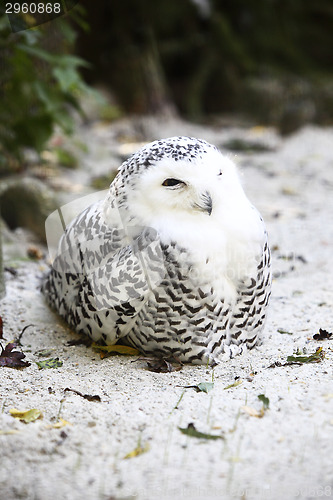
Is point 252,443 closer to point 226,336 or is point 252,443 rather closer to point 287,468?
point 287,468

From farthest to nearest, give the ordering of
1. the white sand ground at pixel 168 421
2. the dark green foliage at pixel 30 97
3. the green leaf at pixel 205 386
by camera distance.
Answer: the dark green foliage at pixel 30 97, the green leaf at pixel 205 386, the white sand ground at pixel 168 421

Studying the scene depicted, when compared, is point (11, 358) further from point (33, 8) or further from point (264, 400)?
point (33, 8)

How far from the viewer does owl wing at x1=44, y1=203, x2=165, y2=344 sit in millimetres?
2484

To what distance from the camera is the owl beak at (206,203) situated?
7.88ft

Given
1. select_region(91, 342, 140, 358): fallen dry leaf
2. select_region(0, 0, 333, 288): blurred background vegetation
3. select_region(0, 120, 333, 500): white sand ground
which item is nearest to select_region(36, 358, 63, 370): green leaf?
select_region(0, 120, 333, 500): white sand ground

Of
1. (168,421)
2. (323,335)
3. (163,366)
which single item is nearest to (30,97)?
(163,366)

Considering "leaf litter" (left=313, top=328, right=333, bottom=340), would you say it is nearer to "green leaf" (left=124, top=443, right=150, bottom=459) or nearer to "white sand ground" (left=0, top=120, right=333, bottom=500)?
"white sand ground" (left=0, top=120, right=333, bottom=500)

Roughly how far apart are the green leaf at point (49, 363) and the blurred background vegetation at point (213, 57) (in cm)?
477

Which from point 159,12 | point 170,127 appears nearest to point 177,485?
point 170,127

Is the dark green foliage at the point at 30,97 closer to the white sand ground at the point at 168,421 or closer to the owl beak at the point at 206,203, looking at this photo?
the white sand ground at the point at 168,421

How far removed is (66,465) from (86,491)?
0.46 feet

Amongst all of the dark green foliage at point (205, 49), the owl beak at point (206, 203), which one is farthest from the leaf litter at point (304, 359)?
the dark green foliage at point (205, 49)

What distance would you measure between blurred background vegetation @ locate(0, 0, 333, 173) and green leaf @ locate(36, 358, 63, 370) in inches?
188

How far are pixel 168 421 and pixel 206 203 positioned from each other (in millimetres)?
825
